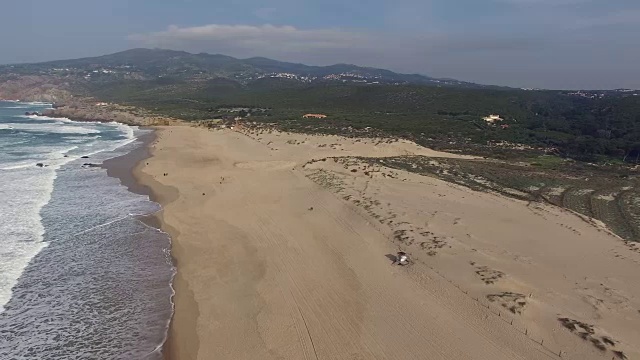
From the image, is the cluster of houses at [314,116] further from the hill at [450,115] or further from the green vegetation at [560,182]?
the green vegetation at [560,182]

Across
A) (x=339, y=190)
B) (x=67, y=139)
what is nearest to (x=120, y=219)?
(x=339, y=190)

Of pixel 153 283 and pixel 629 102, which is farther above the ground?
pixel 629 102

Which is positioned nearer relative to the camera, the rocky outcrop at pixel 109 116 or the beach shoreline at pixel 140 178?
the beach shoreline at pixel 140 178

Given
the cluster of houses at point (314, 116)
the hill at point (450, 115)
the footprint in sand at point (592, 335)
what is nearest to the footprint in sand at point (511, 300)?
the footprint in sand at point (592, 335)

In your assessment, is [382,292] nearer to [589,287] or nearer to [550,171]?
[589,287]

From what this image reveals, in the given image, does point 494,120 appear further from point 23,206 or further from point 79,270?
point 79,270

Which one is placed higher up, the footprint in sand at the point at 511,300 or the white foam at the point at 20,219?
the footprint in sand at the point at 511,300
